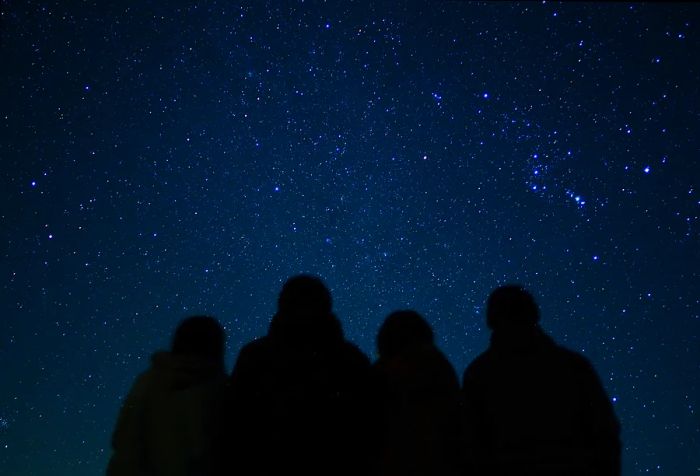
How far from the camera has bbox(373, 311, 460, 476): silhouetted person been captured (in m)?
2.63

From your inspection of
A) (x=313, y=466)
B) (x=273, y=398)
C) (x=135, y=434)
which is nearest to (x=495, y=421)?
(x=313, y=466)

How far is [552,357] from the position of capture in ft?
8.62

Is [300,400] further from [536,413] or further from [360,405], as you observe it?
[536,413]

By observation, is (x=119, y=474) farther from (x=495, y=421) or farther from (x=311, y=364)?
(x=495, y=421)

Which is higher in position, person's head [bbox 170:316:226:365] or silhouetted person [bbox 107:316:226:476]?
person's head [bbox 170:316:226:365]

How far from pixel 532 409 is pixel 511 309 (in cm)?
47

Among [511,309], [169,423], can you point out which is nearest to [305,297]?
[169,423]

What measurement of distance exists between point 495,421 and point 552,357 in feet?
1.30

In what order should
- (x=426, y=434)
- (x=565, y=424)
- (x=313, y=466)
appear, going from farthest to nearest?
1. (x=426, y=434)
2. (x=565, y=424)
3. (x=313, y=466)

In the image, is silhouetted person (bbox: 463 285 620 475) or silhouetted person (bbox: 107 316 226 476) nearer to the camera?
silhouetted person (bbox: 463 285 620 475)

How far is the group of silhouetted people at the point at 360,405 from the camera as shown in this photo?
2.37 meters

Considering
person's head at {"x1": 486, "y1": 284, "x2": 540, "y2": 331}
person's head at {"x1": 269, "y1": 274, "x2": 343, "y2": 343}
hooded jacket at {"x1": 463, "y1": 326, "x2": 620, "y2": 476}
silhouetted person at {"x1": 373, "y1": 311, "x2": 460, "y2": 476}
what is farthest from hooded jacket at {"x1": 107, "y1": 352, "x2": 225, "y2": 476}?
person's head at {"x1": 486, "y1": 284, "x2": 540, "y2": 331}

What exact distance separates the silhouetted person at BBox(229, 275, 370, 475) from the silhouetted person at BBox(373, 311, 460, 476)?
190mm

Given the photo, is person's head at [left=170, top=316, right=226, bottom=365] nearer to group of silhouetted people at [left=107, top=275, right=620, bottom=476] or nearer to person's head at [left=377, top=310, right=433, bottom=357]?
group of silhouetted people at [left=107, top=275, right=620, bottom=476]
